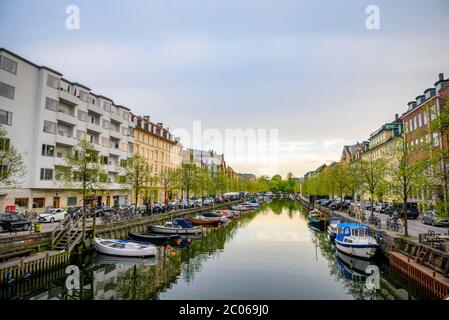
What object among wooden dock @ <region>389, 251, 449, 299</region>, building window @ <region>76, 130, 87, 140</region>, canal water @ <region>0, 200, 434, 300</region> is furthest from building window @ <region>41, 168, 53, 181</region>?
wooden dock @ <region>389, 251, 449, 299</region>

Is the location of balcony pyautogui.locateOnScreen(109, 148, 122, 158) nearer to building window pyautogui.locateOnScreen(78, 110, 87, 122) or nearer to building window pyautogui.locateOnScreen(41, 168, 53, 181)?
building window pyautogui.locateOnScreen(78, 110, 87, 122)

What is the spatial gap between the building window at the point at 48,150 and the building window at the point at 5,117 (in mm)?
6187

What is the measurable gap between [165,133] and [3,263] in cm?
7278

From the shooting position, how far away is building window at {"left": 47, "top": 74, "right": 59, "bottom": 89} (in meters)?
50.6

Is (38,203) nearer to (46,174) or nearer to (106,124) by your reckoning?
(46,174)

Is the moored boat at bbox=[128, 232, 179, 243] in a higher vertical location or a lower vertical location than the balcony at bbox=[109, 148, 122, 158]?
lower

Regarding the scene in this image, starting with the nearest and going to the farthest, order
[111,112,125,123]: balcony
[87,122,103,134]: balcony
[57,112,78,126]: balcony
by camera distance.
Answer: [57,112,78,126]: balcony
[87,122,103,134]: balcony
[111,112,125,123]: balcony

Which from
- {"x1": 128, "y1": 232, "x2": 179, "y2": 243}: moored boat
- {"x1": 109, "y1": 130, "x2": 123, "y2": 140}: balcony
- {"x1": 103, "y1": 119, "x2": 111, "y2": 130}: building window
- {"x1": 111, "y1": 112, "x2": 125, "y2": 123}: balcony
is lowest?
{"x1": 128, "y1": 232, "x2": 179, "y2": 243}: moored boat

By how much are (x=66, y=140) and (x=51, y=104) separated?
243 inches

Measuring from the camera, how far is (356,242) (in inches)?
1224

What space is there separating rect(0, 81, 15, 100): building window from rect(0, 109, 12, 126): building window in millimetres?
2156

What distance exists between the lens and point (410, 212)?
1994 inches

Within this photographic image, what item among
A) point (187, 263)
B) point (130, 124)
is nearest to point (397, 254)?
point (187, 263)

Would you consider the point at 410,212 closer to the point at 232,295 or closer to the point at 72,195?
the point at 232,295
